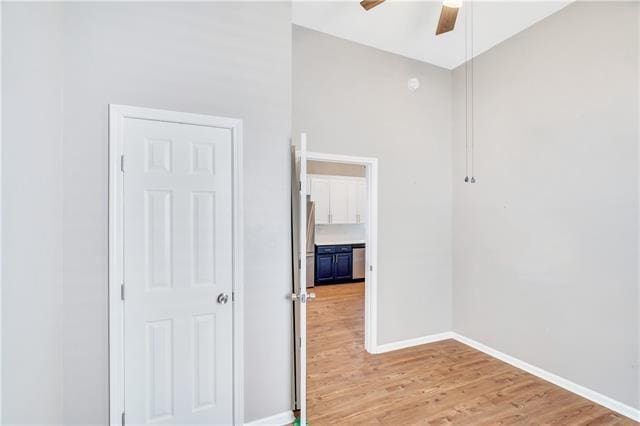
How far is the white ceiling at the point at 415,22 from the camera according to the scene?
2.71 metres

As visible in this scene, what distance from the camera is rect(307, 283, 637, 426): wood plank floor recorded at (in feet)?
7.61

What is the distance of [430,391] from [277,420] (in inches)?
54.3

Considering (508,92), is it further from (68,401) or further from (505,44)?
(68,401)

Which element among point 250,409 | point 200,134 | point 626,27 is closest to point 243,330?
point 250,409

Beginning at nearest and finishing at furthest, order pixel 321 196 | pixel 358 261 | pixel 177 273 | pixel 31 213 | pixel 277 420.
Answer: pixel 31 213 → pixel 177 273 → pixel 277 420 → pixel 321 196 → pixel 358 261

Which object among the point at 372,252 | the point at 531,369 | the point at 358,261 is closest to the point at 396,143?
the point at 372,252

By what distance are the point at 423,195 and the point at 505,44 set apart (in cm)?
182

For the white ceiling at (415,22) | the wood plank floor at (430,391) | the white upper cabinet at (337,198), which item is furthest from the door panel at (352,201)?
the white ceiling at (415,22)

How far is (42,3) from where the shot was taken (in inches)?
57.0

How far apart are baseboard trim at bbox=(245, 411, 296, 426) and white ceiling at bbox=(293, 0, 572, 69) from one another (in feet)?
11.0

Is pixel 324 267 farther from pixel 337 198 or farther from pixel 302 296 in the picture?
pixel 302 296

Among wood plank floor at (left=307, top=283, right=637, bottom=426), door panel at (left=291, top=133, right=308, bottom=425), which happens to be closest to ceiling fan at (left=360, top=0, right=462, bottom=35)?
door panel at (left=291, top=133, right=308, bottom=425)

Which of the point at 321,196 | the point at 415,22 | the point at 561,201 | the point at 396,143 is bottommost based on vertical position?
the point at 561,201

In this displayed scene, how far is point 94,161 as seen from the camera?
67.9 inches
